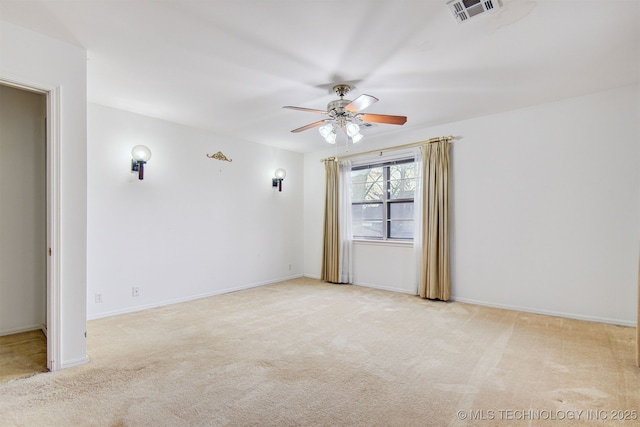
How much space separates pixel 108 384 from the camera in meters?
2.20

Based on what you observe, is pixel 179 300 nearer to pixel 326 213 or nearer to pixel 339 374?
pixel 326 213

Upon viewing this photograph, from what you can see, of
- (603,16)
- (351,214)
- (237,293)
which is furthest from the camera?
(351,214)

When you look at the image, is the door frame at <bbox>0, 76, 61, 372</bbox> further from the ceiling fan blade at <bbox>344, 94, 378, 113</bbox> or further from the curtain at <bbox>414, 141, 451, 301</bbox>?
the curtain at <bbox>414, 141, 451, 301</bbox>

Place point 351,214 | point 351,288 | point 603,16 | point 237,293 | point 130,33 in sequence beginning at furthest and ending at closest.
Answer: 1. point 351,214
2. point 351,288
3. point 237,293
4. point 130,33
5. point 603,16

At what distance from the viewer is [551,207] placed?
3.75 m

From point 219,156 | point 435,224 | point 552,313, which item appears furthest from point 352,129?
point 552,313

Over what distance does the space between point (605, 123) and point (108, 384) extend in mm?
5281

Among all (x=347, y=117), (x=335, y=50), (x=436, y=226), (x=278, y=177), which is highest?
(x=335, y=50)

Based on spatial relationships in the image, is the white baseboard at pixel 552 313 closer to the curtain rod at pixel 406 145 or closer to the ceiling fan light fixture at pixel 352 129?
the curtain rod at pixel 406 145

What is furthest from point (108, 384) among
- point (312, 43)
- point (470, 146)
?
point (470, 146)

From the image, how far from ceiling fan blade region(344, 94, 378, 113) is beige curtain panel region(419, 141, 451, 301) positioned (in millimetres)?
2017

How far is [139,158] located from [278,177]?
238cm

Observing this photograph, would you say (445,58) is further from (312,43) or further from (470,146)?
(470,146)

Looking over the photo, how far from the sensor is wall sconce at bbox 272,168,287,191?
5734mm
